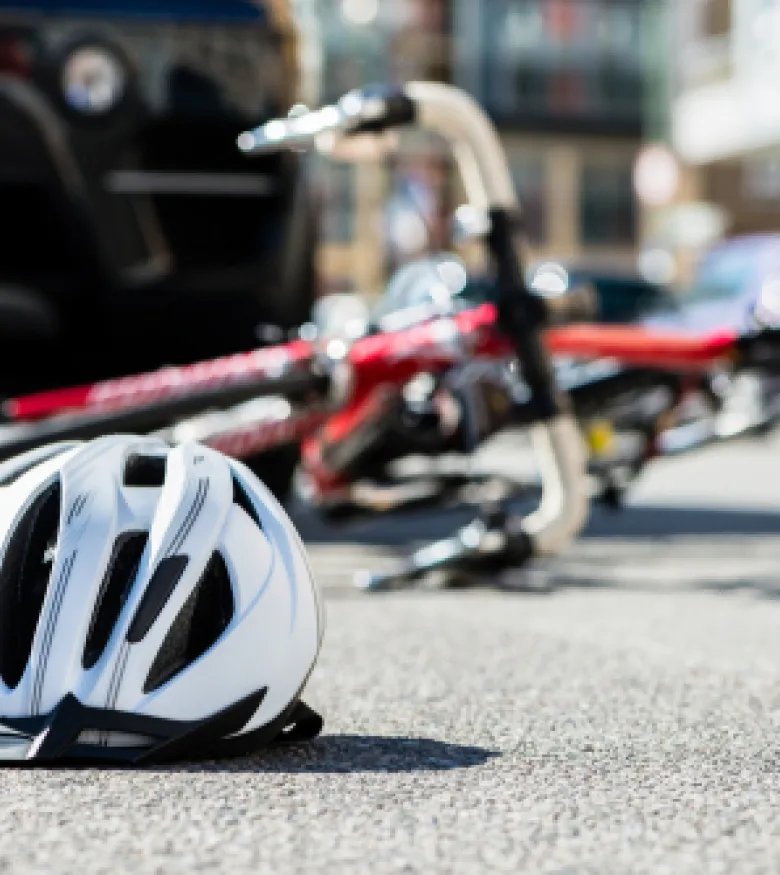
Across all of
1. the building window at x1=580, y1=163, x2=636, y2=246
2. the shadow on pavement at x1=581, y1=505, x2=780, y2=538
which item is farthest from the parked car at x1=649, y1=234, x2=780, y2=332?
the building window at x1=580, y1=163, x2=636, y2=246

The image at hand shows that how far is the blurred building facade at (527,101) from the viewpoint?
53750 millimetres

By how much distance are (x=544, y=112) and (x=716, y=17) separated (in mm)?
9740

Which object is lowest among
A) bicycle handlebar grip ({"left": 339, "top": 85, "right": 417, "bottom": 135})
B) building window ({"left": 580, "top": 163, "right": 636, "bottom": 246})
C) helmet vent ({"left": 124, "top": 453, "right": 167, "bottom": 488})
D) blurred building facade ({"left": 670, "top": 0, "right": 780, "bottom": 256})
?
building window ({"left": 580, "top": 163, "right": 636, "bottom": 246})

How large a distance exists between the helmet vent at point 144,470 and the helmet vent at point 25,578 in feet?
0.52

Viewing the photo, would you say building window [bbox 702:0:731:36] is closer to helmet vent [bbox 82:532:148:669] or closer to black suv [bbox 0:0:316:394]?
black suv [bbox 0:0:316:394]

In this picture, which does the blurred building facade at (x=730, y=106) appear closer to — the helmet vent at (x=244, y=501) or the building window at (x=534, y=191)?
the building window at (x=534, y=191)

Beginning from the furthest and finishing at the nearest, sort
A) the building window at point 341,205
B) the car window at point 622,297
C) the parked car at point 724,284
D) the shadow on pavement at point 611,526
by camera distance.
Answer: the building window at point 341,205 → the car window at point 622,297 → the parked car at point 724,284 → the shadow on pavement at point 611,526

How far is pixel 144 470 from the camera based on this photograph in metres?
3.99

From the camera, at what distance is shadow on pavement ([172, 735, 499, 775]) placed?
3.69m

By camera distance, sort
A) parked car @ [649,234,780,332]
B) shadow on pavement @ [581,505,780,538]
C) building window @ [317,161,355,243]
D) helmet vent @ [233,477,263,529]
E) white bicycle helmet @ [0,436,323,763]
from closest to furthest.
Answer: white bicycle helmet @ [0,436,323,763] < helmet vent @ [233,477,263,529] < shadow on pavement @ [581,505,780,538] < parked car @ [649,234,780,332] < building window @ [317,161,355,243]

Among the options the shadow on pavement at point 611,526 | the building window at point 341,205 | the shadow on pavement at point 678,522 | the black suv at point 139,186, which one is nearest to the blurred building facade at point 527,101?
the building window at point 341,205

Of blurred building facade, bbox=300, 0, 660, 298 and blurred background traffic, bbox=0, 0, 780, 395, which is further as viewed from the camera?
blurred building facade, bbox=300, 0, 660, 298

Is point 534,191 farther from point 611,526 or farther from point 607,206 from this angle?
point 611,526

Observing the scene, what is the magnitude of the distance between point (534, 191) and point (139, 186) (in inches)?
1866
